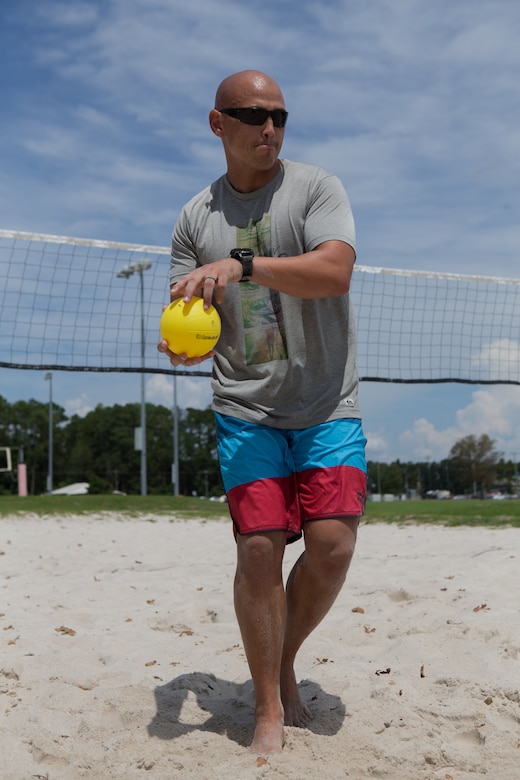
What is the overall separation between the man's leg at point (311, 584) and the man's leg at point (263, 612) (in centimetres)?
14

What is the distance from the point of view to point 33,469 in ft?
221

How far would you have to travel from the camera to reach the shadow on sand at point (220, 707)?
3018 millimetres

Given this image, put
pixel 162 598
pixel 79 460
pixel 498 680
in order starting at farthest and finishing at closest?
1. pixel 79 460
2. pixel 162 598
3. pixel 498 680

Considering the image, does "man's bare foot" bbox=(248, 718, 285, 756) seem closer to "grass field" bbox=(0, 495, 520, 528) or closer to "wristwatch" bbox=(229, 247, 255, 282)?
"wristwatch" bbox=(229, 247, 255, 282)

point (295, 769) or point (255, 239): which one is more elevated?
point (255, 239)

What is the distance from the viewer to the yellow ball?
271 cm

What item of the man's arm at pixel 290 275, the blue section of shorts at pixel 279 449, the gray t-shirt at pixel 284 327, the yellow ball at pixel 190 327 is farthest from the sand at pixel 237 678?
the man's arm at pixel 290 275

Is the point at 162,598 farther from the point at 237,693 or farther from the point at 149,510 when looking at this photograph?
the point at 149,510

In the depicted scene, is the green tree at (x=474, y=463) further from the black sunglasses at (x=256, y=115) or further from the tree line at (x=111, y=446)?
the black sunglasses at (x=256, y=115)

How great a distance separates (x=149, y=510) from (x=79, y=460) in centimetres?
5315

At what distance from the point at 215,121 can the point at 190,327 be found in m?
0.85

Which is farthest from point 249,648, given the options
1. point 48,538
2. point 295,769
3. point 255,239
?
point 48,538

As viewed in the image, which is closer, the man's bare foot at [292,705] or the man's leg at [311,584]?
the man's leg at [311,584]

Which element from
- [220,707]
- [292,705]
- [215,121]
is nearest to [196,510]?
[220,707]
